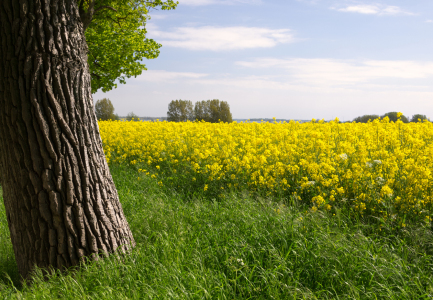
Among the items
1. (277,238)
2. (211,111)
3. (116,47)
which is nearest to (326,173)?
(277,238)

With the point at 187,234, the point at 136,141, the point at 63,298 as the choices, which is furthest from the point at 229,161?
the point at 136,141

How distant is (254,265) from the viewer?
2.40 metres

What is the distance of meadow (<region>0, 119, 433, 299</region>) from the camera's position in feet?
7.45

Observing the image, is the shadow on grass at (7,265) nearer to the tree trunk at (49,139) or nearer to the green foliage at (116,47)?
the tree trunk at (49,139)

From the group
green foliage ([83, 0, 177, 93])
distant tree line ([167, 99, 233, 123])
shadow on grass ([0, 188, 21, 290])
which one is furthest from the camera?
distant tree line ([167, 99, 233, 123])

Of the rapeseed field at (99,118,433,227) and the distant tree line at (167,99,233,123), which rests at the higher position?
the distant tree line at (167,99,233,123)

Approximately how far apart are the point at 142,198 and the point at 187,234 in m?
1.88

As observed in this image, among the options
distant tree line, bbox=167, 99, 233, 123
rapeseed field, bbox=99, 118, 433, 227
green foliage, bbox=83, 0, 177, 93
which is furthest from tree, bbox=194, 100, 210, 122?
rapeseed field, bbox=99, 118, 433, 227

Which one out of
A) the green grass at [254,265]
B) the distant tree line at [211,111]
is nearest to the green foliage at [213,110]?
the distant tree line at [211,111]

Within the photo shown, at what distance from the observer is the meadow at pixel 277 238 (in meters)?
2.27

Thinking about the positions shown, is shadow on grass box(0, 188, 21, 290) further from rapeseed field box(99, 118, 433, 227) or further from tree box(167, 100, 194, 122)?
tree box(167, 100, 194, 122)

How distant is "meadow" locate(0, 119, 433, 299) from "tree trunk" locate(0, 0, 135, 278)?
298mm

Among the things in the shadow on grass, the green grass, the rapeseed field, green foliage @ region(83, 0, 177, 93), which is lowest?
the shadow on grass

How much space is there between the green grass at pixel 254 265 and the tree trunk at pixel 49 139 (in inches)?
11.6
